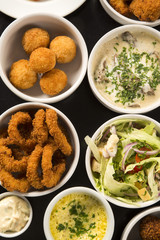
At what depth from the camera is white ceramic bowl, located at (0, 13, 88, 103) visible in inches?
70.3

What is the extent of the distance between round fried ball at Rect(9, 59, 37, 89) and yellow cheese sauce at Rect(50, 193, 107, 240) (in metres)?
0.69

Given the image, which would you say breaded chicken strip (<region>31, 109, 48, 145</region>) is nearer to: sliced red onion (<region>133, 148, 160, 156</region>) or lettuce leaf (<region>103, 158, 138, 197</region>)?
lettuce leaf (<region>103, 158, 138, 197</region>)

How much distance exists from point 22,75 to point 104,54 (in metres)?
0.49

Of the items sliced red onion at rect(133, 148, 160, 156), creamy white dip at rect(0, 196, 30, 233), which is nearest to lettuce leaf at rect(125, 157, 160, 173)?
sliced red onion at rect(133, 148, 160, 156)

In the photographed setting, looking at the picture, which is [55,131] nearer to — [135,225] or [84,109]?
[84,109]

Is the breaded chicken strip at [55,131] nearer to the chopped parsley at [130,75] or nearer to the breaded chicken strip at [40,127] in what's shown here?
the breaded chicken strip at [40,127]

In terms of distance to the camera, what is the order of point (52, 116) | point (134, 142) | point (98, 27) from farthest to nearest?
point (98, 27) → point (134, 142) → point (52, 116)

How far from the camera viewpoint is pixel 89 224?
Result: 194 centimetres

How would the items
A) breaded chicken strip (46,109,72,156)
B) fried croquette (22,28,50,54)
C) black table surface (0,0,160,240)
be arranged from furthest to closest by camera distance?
black table surface (0,0,160,240) < fried croquette (22,28,50,54) < breaded chicken strip (46,109,72,156)

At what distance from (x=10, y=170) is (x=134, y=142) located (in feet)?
2.32

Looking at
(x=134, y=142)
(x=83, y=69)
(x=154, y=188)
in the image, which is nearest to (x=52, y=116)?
(x=83, y=69)

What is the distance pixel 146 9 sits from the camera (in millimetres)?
1847

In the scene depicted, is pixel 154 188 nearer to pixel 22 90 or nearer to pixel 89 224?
pixel 89 224

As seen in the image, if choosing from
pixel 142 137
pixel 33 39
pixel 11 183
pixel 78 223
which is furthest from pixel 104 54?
pixel 78 223
